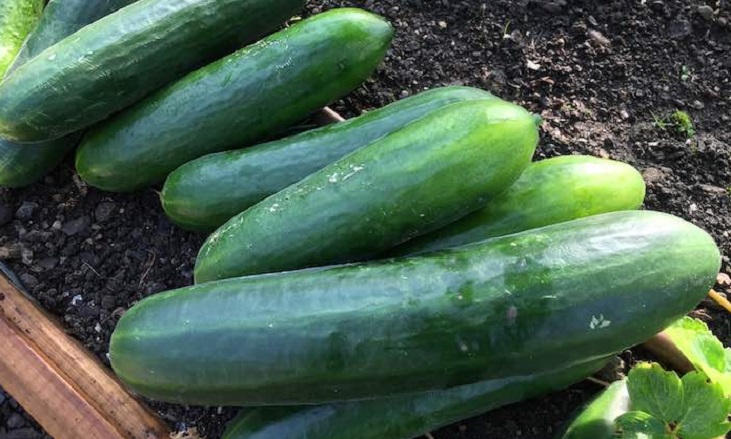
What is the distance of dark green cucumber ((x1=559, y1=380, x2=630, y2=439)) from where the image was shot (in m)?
1.96

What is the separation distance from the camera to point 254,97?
7.40ft

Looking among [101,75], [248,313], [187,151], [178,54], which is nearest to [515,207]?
[248,313]

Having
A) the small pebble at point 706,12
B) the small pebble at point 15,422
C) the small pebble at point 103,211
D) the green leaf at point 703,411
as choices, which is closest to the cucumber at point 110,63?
the small pebble at point 103,211

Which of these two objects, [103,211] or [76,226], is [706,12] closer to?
[103,211]

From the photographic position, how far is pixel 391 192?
1.82 metres

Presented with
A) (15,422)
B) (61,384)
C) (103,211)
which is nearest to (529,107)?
(103,211)

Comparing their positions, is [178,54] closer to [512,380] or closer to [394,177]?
[394,177]

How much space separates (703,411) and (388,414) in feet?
2.62

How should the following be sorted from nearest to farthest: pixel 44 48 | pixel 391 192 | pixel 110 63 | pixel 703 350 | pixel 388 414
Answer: pixel 391 192, pixel 388 414, pixel 703 350, pixel 110 63, pixel 44 48

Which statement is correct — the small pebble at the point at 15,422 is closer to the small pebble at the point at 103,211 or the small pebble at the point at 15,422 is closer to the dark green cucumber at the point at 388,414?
the small pebble at the point at 103,211

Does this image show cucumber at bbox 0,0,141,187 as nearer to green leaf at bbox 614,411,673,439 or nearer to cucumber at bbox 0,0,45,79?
cucumber at bbox 0,0,45,79

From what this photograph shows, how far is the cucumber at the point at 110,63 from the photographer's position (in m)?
2.29

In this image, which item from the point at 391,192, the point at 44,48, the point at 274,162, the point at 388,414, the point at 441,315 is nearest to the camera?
the point at 441,315

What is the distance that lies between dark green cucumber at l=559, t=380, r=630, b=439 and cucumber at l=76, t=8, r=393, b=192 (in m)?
1.21
